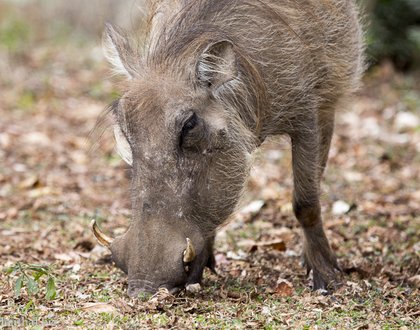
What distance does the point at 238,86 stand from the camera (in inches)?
167

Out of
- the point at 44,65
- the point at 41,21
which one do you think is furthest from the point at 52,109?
the point at 41,21

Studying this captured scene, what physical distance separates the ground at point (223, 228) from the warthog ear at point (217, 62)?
579mm

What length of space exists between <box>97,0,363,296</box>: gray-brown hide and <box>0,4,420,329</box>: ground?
0.19 meters

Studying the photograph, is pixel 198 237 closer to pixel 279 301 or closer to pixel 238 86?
pixel 279 301

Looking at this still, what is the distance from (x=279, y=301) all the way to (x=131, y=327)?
878 millimetres

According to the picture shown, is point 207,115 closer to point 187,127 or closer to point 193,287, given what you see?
point 187,127

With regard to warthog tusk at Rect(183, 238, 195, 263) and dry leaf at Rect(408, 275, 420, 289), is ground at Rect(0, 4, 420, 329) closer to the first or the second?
dry leaf at Rect(408, 275, 420, 289)

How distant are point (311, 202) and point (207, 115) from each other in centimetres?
102

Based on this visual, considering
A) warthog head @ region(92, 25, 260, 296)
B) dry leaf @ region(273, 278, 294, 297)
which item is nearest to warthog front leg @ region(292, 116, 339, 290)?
dry leaf @ region(273, 278, 294, 297)

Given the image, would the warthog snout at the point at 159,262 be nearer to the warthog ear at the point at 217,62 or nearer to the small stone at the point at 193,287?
the small stone at the point at 193,287

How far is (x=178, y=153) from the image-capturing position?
3.96 m

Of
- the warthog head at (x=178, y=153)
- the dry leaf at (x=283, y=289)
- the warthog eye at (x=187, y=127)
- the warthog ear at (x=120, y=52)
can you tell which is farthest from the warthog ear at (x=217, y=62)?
the dry leaf at (x=283, y=289)

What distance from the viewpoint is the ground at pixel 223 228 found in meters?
3.75

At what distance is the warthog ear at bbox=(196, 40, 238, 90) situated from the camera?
162 inches
